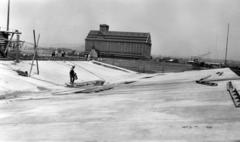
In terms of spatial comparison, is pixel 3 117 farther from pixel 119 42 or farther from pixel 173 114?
A: pixel 119 42

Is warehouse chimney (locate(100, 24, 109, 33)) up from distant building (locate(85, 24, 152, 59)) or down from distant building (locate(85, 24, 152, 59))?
up

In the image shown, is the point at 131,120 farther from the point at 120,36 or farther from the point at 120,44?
the point at 120,36

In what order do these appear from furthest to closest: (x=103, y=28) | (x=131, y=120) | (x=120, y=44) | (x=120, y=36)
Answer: (x=103, y=28) < (x=120, y=36) < (x=120, y=44) < (x=131, y=120)

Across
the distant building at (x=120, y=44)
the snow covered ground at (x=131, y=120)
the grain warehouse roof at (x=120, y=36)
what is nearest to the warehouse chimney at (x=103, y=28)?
the grain warehouse roof at (x=120, y=36)

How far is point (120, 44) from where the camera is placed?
8550cm

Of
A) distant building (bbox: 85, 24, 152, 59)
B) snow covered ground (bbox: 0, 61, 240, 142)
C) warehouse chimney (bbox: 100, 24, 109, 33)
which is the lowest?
snow covered ground (bbox: 0, 61, 240, 142)

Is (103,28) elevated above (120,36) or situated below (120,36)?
above

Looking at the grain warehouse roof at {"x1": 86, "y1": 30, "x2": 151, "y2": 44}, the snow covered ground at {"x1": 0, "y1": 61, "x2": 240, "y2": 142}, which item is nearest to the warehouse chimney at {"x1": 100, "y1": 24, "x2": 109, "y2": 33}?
the grain warehouse roof at {"x1": 86, "y1": 30, "x2": 151, "y2": 44}

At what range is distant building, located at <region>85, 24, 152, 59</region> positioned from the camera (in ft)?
273

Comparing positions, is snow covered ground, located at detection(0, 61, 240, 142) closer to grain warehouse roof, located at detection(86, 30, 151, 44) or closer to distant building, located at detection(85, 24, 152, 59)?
distant building, located at detection(85, 24, 152, 59)

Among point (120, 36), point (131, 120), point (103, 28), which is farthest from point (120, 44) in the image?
point (131, 120)

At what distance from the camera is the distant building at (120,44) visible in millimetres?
83312

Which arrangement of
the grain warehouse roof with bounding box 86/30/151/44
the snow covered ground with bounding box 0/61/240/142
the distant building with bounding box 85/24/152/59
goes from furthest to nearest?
the grain warehouse roof with bounding box 86/30/151/44 → the distant building with bounding box 85/24/152/59 → the snow covered ground with bounding box 0/61/240/142

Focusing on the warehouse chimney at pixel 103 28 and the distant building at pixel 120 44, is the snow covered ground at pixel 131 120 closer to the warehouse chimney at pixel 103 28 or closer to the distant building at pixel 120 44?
the distant building at pixel 120 44
